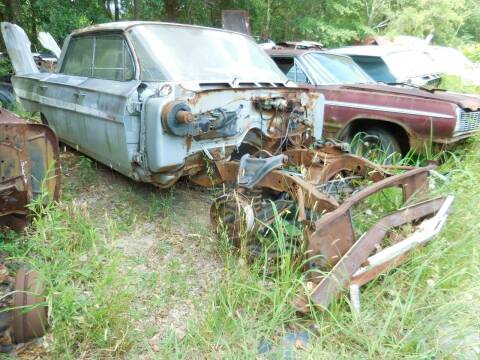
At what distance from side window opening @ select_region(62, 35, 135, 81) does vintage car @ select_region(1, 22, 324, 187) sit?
0.04ft

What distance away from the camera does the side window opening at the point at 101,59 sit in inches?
147

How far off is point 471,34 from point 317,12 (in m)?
16.0

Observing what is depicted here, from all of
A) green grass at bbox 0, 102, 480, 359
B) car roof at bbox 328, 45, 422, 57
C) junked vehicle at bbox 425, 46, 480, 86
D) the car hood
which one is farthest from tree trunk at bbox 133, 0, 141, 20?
green grass at bbox 0, 102, 480, 359

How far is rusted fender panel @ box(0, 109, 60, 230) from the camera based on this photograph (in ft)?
8.51

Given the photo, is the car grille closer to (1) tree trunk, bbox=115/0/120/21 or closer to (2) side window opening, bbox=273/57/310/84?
(2) side window opening, bbox=273/57/310/84

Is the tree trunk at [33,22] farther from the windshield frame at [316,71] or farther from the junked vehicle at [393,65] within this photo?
the windshield frame at [316,71]

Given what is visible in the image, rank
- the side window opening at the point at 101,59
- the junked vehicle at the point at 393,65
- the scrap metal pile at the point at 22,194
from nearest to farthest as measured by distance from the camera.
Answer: the scrap metal pile at the point at 22,194, the side window opening at the point at 101,59, the junked vehicle at the point at 393,65

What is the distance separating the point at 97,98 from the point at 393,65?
6207mm

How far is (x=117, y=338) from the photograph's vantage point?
223 cm

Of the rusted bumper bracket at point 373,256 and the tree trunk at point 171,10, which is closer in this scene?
the rusted bumper bracket at point 373,256

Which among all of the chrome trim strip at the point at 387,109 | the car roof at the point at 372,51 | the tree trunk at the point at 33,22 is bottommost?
the chrome trim strip at the point at 387,109

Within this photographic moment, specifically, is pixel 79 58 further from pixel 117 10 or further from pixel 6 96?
pixel 117 10

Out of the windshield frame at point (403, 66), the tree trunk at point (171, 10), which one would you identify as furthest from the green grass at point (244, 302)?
the tree trunk at point (171, 10)

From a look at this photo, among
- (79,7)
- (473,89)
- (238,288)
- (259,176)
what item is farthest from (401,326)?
(79,7)
